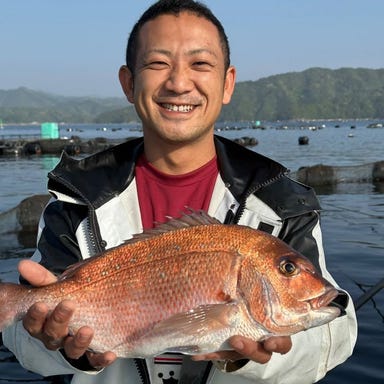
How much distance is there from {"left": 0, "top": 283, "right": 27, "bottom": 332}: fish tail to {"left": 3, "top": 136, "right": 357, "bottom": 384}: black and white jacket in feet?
1.30

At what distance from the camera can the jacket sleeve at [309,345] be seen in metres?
3.04

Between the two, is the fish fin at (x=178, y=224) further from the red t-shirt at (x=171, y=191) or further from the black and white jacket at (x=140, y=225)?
the red t-shirt at (x=171, y=191)

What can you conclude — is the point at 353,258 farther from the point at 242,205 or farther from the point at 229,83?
the point at 242,205

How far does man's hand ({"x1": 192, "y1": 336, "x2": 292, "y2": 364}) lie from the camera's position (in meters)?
2.67

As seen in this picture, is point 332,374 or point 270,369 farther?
point 332,374

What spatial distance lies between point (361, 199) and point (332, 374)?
47.2 feet

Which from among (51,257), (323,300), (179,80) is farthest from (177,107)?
(323,300)

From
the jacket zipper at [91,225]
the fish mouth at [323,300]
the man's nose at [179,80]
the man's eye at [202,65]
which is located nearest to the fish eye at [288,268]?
the fish mouth at [323,300]

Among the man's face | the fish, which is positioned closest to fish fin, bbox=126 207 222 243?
the fish

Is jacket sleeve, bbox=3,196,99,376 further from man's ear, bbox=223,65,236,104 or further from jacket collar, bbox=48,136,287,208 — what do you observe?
man's ear, bbox=223,65,236,104

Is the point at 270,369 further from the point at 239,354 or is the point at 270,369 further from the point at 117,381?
the point at 117,381

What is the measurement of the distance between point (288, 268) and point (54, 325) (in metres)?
1.25

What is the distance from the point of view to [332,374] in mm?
6754

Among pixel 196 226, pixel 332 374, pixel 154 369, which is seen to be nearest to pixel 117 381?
pixel 154 369
